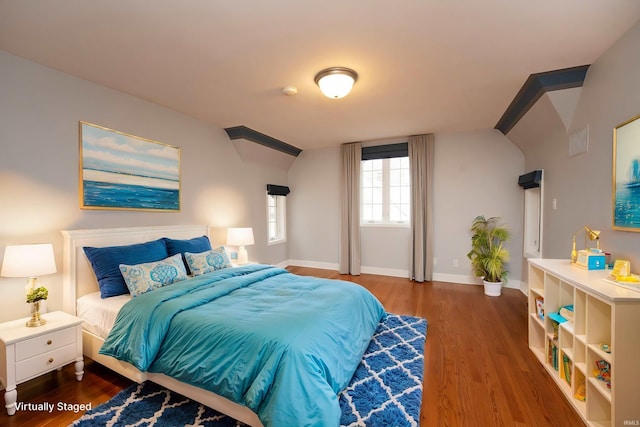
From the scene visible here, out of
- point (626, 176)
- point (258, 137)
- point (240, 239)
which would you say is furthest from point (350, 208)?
point (626, 176)

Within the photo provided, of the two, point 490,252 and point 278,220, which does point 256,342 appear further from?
point 278,220

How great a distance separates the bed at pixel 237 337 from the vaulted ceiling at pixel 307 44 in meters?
1.56

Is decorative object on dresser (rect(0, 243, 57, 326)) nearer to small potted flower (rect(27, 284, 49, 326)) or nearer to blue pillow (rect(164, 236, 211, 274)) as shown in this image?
small potted flower (rect(27, 284, 49, 326))

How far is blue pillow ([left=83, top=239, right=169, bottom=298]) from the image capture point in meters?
2.32

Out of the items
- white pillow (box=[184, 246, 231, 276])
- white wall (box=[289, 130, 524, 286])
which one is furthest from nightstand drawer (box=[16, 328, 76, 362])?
white wall (box=[289, 130, 524, 286])

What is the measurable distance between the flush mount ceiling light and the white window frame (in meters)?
3.09

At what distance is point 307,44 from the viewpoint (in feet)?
6.73

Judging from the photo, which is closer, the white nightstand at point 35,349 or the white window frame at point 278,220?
the white nightstand at point 35,349

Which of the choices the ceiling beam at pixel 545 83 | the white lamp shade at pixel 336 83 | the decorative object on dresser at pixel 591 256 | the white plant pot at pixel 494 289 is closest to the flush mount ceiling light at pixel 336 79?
the white lamp shade at pixel 336 83

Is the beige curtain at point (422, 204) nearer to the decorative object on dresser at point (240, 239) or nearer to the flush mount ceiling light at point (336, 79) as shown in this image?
the flush mount ceiling light at point (336, 79)

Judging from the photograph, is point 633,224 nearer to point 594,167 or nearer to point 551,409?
point 594,167

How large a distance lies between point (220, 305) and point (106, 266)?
48.1 inches

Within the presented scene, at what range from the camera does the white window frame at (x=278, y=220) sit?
540 centimetres

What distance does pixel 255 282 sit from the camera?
8.58 feet
